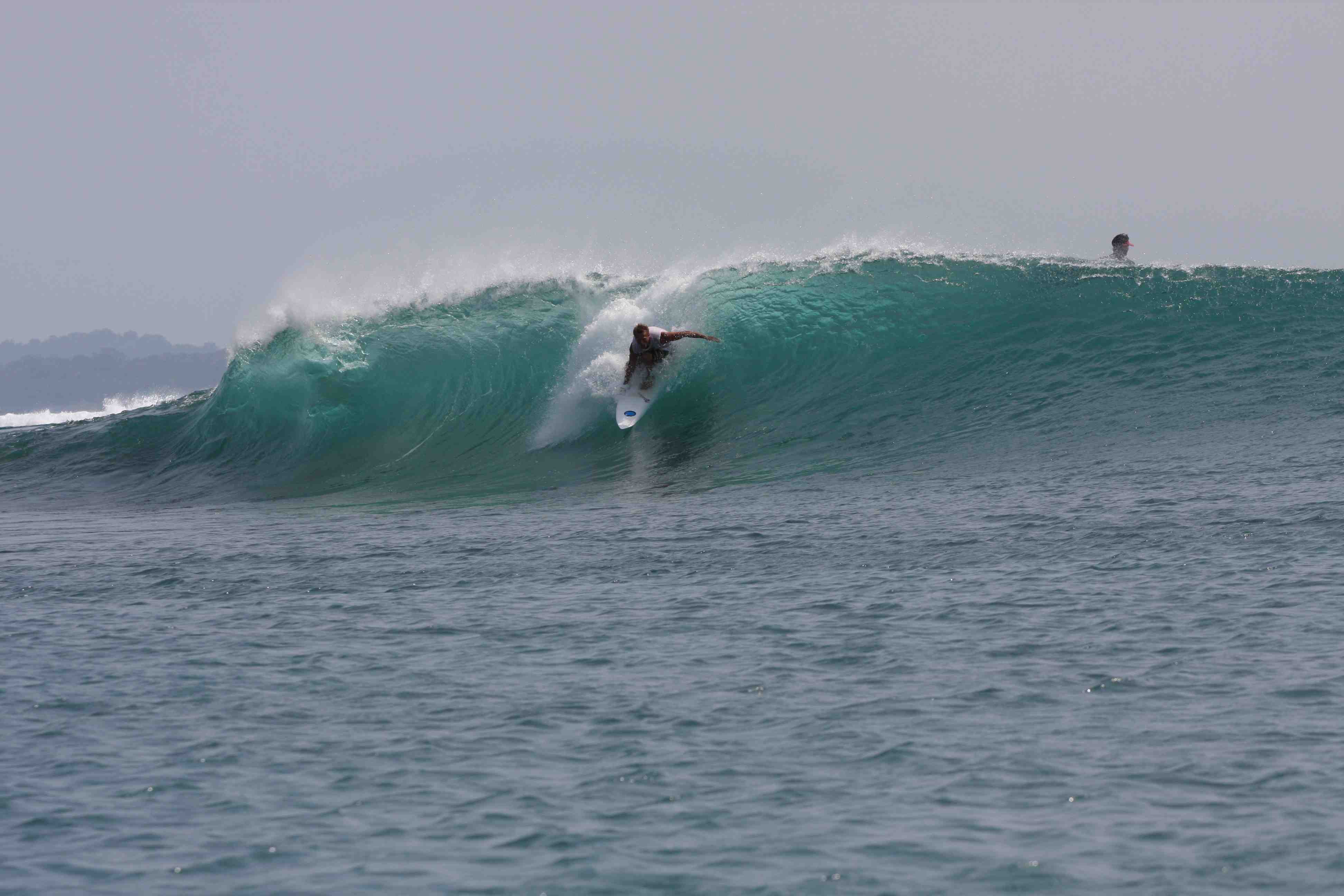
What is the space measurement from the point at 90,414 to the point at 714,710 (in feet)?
139

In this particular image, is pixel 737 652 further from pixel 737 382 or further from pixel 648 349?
pixel 737 382

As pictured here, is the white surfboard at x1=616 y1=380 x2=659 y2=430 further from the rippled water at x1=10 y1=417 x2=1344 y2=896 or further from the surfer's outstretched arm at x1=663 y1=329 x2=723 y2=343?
the rippled water at x1=10 y1=417 x2=1344 y2=896

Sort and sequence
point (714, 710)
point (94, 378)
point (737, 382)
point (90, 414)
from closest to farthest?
point (714, 710) < point (737, 382) < point (90, 414) < point (94, 378)

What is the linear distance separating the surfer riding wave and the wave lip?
36.4ft

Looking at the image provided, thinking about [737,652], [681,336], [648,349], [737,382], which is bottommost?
[737,652]

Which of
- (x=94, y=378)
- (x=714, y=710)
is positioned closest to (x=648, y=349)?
(x=714, y=710)

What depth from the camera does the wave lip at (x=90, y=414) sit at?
87.7 ft

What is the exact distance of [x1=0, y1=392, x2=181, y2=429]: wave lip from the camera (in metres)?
26.7

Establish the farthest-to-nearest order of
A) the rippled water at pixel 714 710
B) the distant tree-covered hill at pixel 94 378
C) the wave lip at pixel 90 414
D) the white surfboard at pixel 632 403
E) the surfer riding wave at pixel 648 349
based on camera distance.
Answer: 1. the distant tree-covered hill at pixel 94 378
2. the wave lip at pixel 90 414
3. the surfer riding wave at pixel 648 349
4. the white surfboard at pixel 632 403
5. the rippled water at pixel 714 710

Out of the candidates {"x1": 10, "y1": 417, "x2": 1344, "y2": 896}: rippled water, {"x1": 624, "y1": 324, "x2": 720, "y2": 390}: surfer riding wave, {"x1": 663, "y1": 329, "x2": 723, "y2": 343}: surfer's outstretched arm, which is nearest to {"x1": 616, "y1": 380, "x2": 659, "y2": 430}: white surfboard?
{"x1": 624, "y1": 324, "x2": 720, "y2": 390}: surfer riding wave

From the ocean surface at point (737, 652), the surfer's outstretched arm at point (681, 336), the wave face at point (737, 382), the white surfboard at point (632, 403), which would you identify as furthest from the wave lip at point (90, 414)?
the surfer's outstretched arm at point (681, 336)

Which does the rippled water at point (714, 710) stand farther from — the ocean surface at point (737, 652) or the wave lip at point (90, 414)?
the wave lip at point (90, 414)

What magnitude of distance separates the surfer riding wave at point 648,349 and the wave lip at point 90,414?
11095 millimetres

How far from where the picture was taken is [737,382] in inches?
757
